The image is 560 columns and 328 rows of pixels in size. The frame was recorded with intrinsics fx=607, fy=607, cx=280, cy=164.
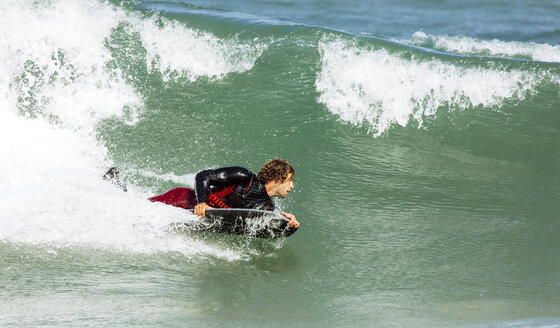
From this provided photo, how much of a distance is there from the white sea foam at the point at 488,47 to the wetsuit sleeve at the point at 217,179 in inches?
349

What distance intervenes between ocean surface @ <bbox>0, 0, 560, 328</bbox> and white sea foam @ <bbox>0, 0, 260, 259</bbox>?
0.08 ft

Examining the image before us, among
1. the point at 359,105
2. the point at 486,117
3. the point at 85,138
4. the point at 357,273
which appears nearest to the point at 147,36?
the point at 85,138

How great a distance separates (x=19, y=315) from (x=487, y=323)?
3005 mm

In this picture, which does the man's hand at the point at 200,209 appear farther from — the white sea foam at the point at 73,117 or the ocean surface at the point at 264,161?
the ocean surface at the point at 264,161

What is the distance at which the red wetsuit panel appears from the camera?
17.4 feet

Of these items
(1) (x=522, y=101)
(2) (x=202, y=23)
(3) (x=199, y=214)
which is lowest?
(3) (x=199, y=214)

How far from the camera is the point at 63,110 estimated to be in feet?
26.5

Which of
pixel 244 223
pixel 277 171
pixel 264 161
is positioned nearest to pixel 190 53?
pixel 264 161

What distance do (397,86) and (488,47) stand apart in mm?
5289

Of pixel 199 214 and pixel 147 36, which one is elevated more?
pixel 147 36

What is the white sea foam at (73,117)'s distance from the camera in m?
4.98

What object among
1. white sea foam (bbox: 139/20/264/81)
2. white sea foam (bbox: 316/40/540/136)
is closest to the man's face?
white sea foam (bbox: 316/40/540/136)

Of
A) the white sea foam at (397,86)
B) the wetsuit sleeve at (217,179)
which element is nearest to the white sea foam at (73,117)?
the wetsuit sleeve at (217,179)

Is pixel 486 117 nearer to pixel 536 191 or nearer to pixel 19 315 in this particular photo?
pixel 536 191
